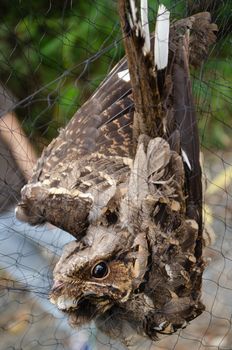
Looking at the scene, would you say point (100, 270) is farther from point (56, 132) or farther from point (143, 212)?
point (56, 132)

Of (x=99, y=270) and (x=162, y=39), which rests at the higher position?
(x=162, y=39)

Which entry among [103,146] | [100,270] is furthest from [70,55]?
[100,270]

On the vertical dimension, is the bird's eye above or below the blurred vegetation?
below

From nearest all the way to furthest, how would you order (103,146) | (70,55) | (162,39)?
(162,39) < (103,146) < (70,55)

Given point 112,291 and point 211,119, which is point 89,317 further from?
point 211,119

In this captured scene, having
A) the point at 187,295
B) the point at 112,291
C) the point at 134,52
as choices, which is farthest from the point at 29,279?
the point at 134,52

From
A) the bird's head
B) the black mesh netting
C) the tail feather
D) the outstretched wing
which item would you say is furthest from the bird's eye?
the tail feather

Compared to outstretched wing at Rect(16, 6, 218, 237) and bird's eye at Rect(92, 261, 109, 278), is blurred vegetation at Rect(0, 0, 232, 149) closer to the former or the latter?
outstretched wing at Rect(16, 6, 218, 237)

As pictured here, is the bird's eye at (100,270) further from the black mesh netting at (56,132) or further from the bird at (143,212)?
the black mesh netting at (56,132)
